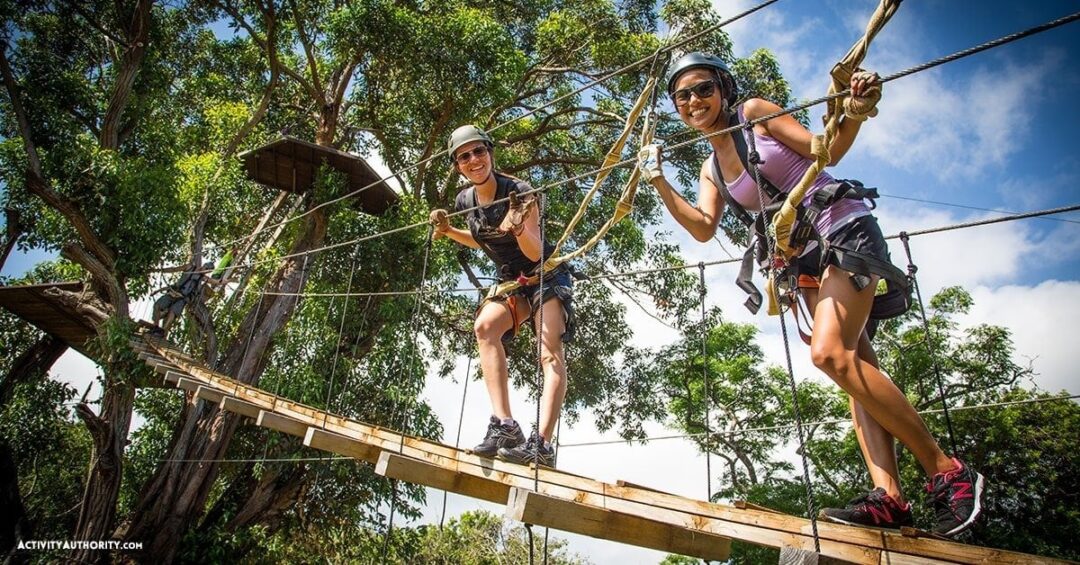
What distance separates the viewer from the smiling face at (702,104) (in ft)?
5.40

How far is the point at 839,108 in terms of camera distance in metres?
1.35

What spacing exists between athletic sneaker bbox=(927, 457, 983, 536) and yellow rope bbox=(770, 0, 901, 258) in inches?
24.6

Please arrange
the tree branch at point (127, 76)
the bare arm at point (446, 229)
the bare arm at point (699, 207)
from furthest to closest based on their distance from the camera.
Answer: the tree branch at point (127, 76) → the bare arm at point (446, 229) → the bare arm at point (699, 207)

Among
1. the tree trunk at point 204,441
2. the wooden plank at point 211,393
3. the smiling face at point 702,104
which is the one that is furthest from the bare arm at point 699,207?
the tree trunk at point 204,441

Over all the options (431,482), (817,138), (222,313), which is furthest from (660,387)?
(817,138)

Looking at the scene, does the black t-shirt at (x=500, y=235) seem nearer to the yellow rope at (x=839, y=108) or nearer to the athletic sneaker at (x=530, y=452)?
the athletic sneaker at (x=530, y=452)

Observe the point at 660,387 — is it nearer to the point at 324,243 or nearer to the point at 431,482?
the point at 324,243

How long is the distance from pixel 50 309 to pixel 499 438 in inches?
249

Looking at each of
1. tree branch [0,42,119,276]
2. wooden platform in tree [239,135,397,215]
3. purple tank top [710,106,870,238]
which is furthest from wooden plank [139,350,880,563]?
wooden platform in tree [239,135,397,215]

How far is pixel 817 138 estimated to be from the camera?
4.49 feet

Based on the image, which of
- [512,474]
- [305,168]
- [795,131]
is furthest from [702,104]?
[305,168]

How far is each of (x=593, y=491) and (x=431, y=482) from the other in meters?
0.59

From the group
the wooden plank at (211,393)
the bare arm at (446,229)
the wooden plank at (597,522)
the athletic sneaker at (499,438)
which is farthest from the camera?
the wooden plank at (211,393)

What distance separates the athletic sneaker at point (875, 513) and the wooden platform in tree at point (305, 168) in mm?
5426
